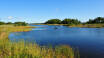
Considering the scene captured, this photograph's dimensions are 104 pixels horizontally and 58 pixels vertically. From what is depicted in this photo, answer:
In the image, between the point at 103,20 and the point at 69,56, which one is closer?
the point at 69,56

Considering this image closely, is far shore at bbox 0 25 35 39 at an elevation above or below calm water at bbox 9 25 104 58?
above

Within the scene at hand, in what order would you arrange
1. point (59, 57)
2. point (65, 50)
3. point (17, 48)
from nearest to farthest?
point (59, 57) < point (17, 48) < point (65, 50)

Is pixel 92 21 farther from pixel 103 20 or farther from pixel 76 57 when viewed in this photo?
pixel 76 57

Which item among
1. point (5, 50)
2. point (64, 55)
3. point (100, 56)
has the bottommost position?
point (100, 56)

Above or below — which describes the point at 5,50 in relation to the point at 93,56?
above

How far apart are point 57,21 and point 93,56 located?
8806 cm

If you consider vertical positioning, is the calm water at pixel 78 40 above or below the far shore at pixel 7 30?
below

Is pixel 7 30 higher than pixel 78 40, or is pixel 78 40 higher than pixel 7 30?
pixel 7 30

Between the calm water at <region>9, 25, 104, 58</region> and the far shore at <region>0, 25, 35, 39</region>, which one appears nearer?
the calm water at <region>9, 25, 104, 58</region>

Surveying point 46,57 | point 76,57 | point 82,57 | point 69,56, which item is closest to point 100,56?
point 82,57

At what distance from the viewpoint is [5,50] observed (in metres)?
5.21

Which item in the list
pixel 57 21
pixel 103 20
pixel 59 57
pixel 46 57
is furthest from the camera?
pixel 57 21

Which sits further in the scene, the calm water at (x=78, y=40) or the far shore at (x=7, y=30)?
the far shore at (x=7, y=30)

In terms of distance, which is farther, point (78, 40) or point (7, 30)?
point (7, 30)
